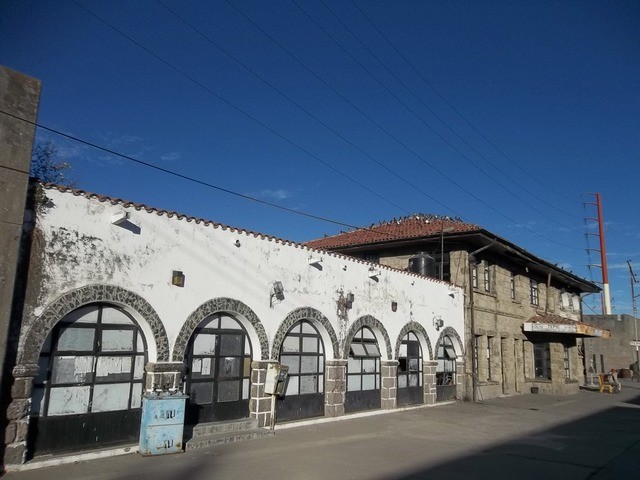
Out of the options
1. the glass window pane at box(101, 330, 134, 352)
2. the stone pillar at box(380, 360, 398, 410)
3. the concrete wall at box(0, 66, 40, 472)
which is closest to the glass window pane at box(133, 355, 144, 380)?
the glass window pane at box(101, 330, 134, 352)

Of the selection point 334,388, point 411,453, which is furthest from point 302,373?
point 411,453

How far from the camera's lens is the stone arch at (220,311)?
29.4 ft

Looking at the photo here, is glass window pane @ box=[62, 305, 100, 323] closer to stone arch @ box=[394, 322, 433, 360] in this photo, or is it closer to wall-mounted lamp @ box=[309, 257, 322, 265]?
A: wall-mounted lamp @ box=[309, 257, 322, 265]

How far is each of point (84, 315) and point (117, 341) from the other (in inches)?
28.8

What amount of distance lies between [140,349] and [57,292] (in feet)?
5.97

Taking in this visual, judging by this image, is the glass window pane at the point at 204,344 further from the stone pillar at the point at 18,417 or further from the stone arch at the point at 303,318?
the stone pillar at the point at 18,417

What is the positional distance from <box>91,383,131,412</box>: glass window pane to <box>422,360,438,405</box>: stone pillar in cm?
1022

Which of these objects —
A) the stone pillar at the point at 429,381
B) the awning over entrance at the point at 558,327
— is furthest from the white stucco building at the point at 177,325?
the awning over entrance at the point at 558,327

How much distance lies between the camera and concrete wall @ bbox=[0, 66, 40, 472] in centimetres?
667

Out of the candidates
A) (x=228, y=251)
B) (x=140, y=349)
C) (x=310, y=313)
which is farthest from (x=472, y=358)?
(x=140, y=349)

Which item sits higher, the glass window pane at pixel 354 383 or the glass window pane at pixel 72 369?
the glass window pane at pixel 72 369

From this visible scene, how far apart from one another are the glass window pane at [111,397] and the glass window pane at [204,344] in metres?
1.50

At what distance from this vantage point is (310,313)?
11820mm

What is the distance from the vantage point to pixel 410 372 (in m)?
15.5
